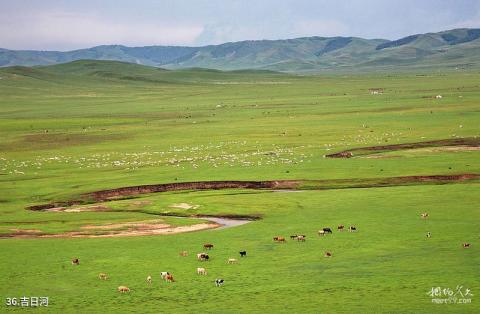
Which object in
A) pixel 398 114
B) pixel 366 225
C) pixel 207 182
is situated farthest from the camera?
pixel 398 114

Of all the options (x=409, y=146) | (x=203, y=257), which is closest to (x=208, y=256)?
(x=203, y=257)

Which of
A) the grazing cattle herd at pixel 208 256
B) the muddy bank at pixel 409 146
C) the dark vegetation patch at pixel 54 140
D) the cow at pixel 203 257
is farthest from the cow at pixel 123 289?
the dark vegetation patch at pixel 54 140

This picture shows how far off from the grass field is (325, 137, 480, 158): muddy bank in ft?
8.29

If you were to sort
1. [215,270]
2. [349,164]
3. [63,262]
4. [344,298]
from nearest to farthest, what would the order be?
[344,298]
[215,270]
[63,262]
[349,164]

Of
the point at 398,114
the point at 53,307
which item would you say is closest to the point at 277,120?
the point at 398,114

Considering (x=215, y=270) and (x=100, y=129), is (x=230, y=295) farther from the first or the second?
(x=100, y=129)

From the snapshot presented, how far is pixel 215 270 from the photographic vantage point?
113 ft

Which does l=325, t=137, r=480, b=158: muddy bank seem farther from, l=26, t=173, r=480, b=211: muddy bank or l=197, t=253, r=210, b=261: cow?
l=197, t=253, r=210, b=261: cow

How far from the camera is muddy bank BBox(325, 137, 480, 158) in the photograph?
77.2 metres

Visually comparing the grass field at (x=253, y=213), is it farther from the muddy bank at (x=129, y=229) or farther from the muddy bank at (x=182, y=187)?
the muddy bank at (x=182, y=187)

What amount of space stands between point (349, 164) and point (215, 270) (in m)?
36.5

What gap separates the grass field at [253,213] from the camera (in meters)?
30.1

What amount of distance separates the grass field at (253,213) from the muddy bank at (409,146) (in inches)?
99.5
